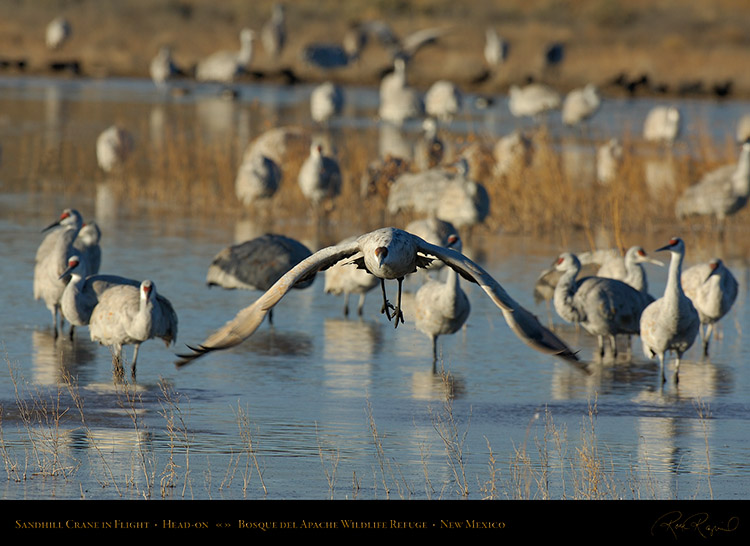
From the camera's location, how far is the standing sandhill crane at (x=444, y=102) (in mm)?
34062

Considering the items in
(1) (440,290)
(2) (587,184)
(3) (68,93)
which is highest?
(3) (68,93)

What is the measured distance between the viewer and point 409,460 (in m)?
9.76

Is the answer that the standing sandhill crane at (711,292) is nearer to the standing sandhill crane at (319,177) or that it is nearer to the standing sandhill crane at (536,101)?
the standing sandhill crane at (319,177)

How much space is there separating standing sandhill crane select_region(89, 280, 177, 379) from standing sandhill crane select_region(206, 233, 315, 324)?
236 centimetres

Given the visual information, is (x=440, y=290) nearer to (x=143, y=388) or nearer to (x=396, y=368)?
(x=396, y=368)

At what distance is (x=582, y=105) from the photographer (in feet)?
113

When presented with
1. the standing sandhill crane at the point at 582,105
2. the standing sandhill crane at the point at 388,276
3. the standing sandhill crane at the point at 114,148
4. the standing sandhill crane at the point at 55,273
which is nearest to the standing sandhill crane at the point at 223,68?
the standing sandhill crane at the point at 582,105

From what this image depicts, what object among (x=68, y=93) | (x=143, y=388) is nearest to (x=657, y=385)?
(x=143, y=388)

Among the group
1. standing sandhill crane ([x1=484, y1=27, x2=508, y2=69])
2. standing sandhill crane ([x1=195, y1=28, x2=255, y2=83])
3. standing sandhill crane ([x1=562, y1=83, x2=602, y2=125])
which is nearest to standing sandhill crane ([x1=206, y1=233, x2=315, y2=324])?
standing sandhill crane ([x1=562, y1=83, x2=602, y2=125])

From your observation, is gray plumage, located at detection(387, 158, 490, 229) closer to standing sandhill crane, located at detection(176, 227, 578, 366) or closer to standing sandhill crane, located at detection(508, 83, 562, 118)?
standing sandhill crane, located at detection(176, 227, 578, 366)

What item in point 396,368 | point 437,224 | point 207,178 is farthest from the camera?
point 207,178

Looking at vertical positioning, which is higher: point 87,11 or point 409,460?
point 87,11

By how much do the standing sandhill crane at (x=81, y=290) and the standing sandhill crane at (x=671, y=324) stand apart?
4330mm
